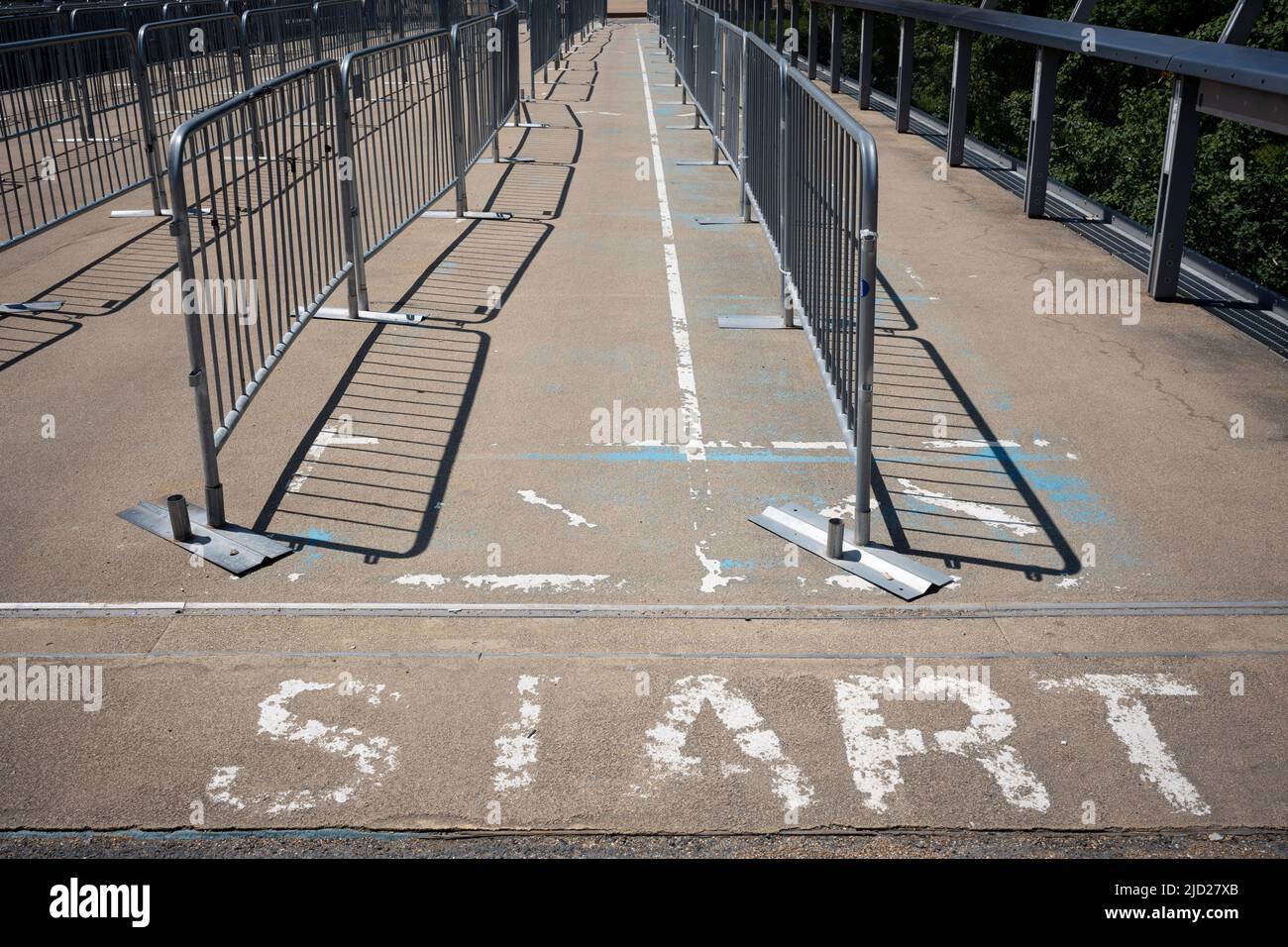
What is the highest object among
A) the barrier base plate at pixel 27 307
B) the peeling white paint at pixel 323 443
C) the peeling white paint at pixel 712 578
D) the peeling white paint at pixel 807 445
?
the barrier base plate at pixel 27 307

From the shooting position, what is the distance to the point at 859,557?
5.55 m

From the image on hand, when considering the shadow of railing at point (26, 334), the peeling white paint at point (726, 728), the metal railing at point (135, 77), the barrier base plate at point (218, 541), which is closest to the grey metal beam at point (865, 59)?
the metal railing at point (135, 77)

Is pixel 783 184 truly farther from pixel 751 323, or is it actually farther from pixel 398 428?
pixel 398 428

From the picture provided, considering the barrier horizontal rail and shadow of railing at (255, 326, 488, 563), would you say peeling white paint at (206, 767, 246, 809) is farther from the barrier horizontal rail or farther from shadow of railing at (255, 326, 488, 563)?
the barrier horizontal rail

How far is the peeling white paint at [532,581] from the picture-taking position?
17.4 feet

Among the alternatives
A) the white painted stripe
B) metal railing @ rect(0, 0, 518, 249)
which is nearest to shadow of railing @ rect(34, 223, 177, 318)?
metal railing @ rect(0, 0, 518, 249)

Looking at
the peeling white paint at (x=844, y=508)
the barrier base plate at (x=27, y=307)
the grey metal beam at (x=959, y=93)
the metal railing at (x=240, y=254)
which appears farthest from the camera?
the grey metal beam at (x=959, y=93)

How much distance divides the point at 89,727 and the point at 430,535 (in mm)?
1798

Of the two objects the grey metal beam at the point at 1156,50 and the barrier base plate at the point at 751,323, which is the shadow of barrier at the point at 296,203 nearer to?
the barrier base plate at the point at 751,323

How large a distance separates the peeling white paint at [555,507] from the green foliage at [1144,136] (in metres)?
14.4

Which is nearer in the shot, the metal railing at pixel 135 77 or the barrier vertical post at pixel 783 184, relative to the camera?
the barrier vertical post at pixel 783 184

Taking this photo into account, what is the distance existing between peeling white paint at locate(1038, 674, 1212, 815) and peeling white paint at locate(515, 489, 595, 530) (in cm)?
224

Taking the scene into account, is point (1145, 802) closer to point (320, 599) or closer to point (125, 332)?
point (320, 599)

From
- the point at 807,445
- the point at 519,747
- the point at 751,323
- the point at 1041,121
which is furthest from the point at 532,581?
the point at 1041,121
